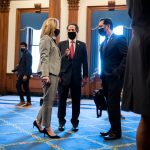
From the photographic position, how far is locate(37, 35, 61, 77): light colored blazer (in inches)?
135

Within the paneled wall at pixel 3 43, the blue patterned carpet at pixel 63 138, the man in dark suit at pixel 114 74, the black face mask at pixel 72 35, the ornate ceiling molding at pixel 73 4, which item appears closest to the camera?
the blue patterned carpet at pixel 63 138

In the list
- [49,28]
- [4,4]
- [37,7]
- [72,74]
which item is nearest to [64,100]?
[72,74]

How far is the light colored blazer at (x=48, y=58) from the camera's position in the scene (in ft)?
11.2

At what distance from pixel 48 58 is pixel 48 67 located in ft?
0.34

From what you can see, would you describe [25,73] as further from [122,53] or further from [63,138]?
[122,53]

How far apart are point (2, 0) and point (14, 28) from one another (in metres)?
1.10

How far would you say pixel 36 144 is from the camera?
314 cm

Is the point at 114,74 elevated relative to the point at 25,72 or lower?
elevated

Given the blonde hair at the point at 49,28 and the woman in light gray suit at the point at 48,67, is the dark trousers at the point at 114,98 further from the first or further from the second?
the blonde hair at the point at 49,28

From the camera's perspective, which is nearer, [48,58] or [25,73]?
[48,58]

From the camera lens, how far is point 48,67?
3.46 metres

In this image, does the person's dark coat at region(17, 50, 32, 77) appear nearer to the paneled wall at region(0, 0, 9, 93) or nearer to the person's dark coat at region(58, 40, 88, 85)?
the person's dark coat at region(58, 40, 88, 85)

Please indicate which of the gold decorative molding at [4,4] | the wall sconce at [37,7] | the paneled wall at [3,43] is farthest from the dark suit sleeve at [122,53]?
the gold decorative molding at [4,4]

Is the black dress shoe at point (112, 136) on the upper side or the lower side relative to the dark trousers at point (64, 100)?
lower
